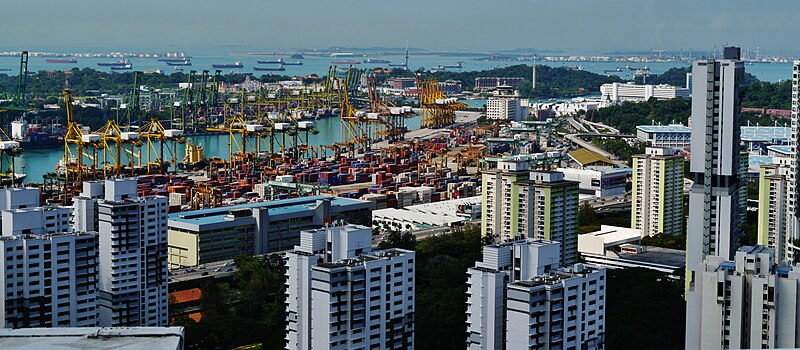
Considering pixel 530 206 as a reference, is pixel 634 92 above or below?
above

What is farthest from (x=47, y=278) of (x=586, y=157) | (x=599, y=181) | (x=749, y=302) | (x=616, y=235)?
(x=586, y=157)

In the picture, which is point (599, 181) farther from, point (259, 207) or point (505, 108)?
point (505, 108)

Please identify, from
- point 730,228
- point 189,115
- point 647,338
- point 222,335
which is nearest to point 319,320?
point 222,335

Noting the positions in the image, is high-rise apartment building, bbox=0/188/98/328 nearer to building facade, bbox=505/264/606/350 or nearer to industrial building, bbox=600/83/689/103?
building facade, bbox=505/264/606/350

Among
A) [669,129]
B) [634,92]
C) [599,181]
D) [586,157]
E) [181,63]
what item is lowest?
[599,181]

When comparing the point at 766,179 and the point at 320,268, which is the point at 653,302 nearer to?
the point at 766,179

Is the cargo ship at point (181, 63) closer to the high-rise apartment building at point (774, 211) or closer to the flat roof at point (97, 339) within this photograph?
the high-rise apartment building at point (774, 211)

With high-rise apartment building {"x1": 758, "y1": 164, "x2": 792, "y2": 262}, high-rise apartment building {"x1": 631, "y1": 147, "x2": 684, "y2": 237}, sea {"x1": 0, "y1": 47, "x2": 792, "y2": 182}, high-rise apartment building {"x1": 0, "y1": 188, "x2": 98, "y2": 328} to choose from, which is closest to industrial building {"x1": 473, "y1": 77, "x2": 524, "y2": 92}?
sea {"x1": 0, "y1": 47, "x2": 792, "y2": 182}
